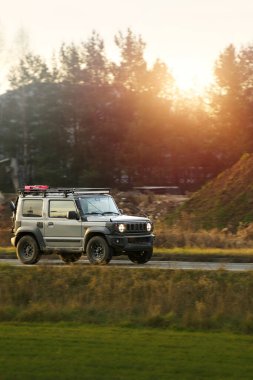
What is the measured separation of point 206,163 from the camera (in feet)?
256

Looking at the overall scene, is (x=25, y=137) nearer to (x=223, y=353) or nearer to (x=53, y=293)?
(x=53, y=293)

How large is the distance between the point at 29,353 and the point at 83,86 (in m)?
70.7

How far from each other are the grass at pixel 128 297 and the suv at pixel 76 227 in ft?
4.63

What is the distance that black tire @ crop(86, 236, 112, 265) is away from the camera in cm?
2344

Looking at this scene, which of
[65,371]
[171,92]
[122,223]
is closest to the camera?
[65,371]

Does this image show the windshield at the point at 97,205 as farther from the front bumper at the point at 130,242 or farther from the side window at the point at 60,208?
the front bumper at the point at 130,242

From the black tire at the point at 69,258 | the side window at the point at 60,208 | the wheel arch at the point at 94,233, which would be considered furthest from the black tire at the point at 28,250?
the wheel arch at the point at 94,233

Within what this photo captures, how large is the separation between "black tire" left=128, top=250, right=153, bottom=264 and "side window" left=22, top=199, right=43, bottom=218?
9.33ft

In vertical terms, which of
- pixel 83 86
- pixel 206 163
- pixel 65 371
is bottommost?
pixel 65 371

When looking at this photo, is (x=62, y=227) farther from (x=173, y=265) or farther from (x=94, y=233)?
(x=173, y=265)

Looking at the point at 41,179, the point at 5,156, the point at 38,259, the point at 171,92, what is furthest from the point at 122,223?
the point at 171,92

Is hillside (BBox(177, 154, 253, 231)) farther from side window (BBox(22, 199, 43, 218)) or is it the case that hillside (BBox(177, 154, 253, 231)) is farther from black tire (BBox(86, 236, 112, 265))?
black tire (BBox(86, 236, 112, 265))

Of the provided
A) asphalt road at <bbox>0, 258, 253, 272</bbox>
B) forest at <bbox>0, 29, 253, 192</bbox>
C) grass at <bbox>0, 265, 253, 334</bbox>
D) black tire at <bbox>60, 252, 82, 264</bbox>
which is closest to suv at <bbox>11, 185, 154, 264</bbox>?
black tire at <bbox>60, 252, 82, 264</bbox>

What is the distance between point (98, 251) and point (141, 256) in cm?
167
